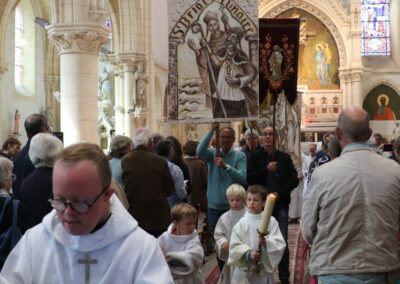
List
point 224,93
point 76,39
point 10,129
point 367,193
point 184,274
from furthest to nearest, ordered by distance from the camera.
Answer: point 10,129, point 76,39, point 224,93, point 184,274, point 367,193

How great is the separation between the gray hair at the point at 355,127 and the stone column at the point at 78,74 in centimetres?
868

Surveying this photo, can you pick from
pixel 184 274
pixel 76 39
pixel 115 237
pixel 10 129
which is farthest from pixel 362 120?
pixel 10 129

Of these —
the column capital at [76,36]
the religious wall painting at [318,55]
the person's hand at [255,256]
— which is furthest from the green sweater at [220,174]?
the religious wall painting at [318,55]

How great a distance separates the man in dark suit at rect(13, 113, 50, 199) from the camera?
5.32m

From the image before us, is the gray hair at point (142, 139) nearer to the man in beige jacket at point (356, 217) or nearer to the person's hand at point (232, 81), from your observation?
the person's hand at point (232, 81)

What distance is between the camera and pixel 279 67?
8250 mm

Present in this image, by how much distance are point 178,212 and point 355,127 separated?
58.7 inches

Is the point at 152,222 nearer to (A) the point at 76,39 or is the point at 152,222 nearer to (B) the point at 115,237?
(B) the point at 115,237

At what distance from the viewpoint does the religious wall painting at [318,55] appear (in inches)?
1380

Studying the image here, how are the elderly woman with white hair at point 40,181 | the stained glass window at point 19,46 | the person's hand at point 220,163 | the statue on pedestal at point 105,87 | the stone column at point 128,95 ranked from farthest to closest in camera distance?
the statue on pedestal at point 105,87 < the stained glass window at point 19,46 < the stone column at point 128,95 < the person's hand at point 220,163 < the elderly woman with white hair at point 40,181

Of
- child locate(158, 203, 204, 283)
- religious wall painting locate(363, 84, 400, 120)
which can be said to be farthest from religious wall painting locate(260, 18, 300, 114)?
religious wall painting locate(363, 84, 400, 120)

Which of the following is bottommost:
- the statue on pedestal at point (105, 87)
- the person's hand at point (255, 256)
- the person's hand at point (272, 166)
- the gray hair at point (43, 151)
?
the person's hand at point (255, 256)

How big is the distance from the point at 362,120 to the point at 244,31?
2.95 meters

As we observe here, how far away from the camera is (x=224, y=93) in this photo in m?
6.41
